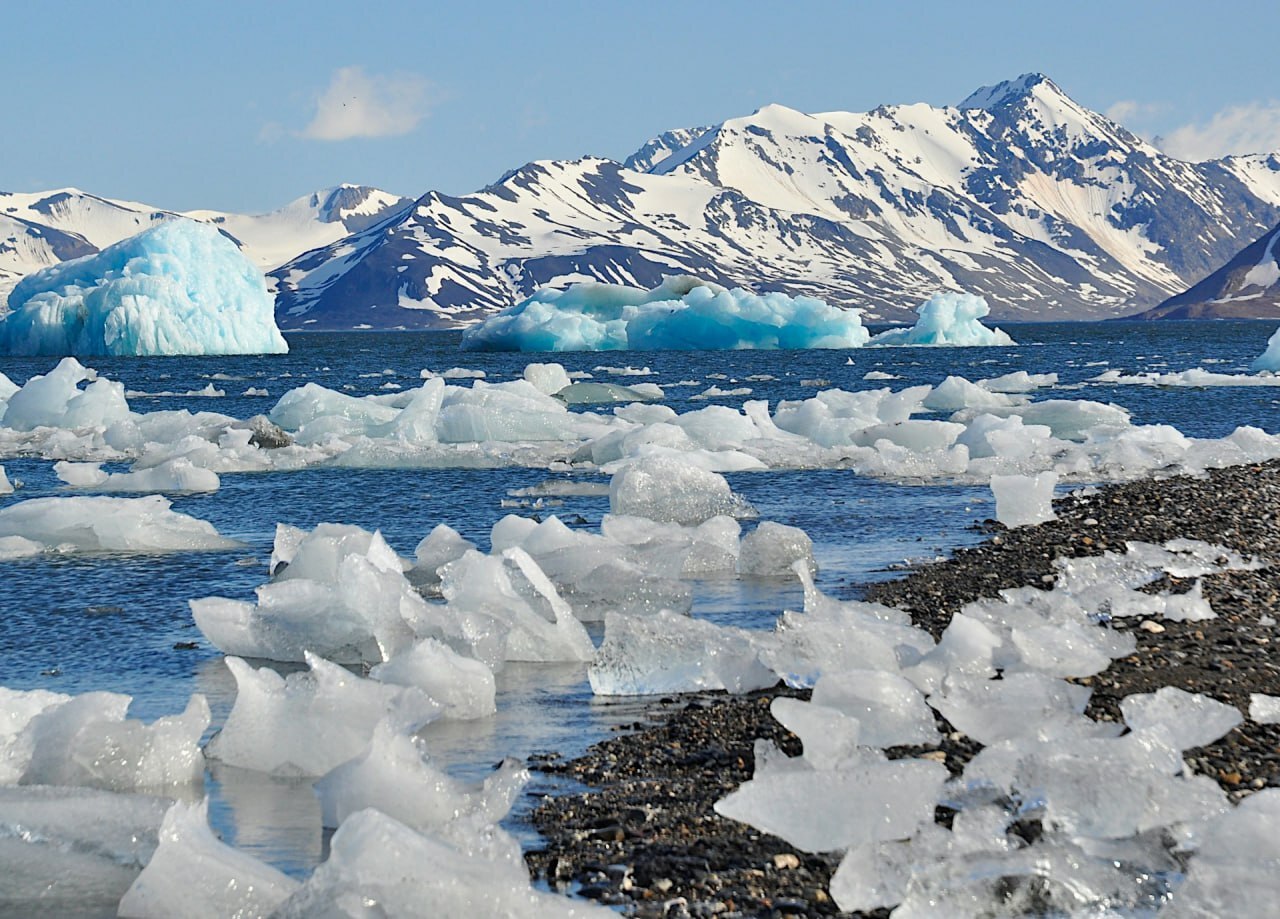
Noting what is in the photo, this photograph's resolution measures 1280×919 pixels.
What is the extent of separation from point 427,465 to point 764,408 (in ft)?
19.4

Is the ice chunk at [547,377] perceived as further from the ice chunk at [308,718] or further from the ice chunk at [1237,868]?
the ice chunk at [1237,868]

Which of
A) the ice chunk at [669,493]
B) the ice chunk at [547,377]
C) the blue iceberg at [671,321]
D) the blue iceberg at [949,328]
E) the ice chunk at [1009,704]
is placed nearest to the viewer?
the ice chunk at [1009,704]

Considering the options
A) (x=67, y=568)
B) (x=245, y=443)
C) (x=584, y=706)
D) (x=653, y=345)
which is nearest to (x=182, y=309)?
(x=653, y=345)

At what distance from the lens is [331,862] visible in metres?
4.61

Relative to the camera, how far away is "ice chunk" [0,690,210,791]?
619cm

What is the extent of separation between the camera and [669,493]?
1473 cm

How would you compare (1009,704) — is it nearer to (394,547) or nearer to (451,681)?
(451,681)

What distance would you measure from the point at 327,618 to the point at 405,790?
324 cm

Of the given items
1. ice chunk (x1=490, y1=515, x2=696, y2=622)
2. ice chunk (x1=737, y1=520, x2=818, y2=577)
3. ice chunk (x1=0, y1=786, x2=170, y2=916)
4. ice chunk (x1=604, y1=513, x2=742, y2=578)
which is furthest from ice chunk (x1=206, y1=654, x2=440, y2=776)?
ice chunk (x1=737, y1=520, x2=818, y2=577)

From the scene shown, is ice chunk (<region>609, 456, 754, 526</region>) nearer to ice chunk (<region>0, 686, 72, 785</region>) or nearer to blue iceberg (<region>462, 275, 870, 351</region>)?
ice chunk (<region>0, 686, 72, 785</region>)

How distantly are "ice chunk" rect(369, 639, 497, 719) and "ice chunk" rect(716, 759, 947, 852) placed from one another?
209 centimetres

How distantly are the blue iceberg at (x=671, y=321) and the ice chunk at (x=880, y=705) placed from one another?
6217cm

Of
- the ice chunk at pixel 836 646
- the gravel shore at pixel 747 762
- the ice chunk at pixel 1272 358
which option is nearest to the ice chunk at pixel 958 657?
the ice chunk at pixel 836 646

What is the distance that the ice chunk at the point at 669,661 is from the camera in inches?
306
